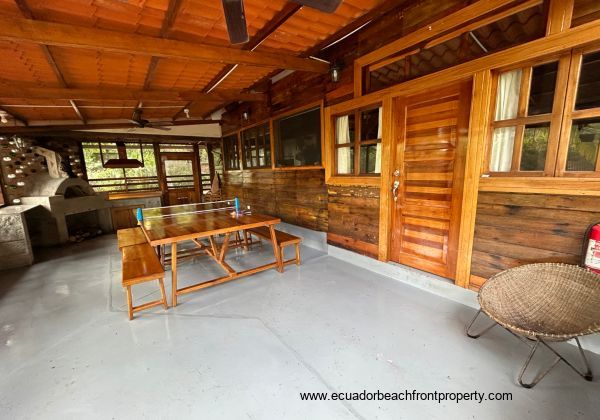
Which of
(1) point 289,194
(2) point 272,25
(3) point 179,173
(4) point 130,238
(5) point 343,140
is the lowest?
(4) point 130,238

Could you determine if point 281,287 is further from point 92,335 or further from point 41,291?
point 41,291

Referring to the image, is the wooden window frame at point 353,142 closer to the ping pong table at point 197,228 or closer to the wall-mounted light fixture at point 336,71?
the wall-mounted light fixture at point 336,71

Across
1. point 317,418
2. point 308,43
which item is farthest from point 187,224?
point 308,43

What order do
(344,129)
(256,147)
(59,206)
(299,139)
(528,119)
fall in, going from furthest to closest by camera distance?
(256,147) → (59,206) → (299,139) → (344,129) → (528,119)

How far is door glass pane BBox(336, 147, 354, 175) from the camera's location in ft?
11.8

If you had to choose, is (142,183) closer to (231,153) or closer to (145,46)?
(231,153)

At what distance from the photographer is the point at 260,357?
74.3 inches

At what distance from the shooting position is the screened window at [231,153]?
6.63 meters

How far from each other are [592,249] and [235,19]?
9.47 feet

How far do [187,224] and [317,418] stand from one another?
2.41 meters

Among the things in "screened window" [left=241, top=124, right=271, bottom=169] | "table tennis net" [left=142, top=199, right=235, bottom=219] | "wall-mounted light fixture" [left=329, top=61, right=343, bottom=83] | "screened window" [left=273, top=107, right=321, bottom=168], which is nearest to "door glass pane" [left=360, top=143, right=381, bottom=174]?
"screened window" [left=273, top=107, right=321, bottom=168]

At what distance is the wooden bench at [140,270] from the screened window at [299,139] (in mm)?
2692

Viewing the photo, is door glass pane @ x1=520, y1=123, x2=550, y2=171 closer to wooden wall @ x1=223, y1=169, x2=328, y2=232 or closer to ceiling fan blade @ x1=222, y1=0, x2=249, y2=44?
ceiling fan blade @ x1=222, y1=0, x2=249, y2=44

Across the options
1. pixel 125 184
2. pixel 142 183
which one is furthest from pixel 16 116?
pixel 142 183
